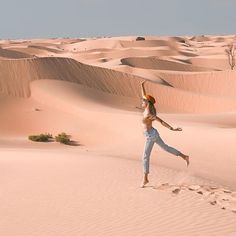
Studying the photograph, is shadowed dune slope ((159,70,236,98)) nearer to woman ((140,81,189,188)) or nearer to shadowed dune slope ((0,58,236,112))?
shadowed dune slope ((0,58,236,112))

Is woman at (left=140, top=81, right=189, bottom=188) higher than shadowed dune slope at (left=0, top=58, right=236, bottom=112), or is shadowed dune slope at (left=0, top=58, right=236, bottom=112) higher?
woman at (left=140, top=81, right=189, bottom=188)

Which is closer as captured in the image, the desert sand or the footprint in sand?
the desert sand

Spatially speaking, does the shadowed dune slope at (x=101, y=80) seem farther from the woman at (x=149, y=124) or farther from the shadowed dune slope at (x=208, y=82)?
the woman at (x=149, y=124)

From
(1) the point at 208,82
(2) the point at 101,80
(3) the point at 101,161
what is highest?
(3) the point at 101,161

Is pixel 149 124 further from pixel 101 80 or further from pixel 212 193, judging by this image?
pixel 101 80

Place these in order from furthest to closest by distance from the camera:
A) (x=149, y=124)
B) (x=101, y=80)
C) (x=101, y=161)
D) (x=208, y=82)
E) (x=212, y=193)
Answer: (x=208, y=82) → (x=101, y=80) → (x=101, y=161) → (x=149, y=124) → (x=212, y=193)

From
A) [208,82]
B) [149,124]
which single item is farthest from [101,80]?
[149,124]

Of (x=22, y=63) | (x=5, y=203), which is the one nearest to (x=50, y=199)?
(x=5, y=203)

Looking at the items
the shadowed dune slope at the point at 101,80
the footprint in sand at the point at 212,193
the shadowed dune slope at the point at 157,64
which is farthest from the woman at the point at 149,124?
the shadowed dune slope at the point at 157,64

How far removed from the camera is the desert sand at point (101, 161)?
7910 mm

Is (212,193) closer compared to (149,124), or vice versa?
(212,193)

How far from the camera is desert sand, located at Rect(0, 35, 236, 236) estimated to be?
311 inches

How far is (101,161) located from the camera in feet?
42.5

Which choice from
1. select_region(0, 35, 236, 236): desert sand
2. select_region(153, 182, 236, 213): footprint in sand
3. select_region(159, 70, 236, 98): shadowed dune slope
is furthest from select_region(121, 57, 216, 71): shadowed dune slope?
select_region(153, 182, 236, 213): footprint in sand
